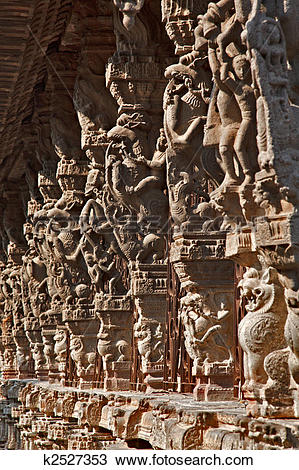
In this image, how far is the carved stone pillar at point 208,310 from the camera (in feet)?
36.7

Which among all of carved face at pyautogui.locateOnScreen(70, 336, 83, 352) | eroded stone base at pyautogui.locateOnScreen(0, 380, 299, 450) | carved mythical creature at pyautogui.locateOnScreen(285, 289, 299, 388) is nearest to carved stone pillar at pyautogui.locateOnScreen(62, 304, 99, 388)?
carved face at pyautogui.locateOnScreen(70, 336, 83, 352)

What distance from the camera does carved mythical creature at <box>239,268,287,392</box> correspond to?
26.8 feet

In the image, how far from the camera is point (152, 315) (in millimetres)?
14195

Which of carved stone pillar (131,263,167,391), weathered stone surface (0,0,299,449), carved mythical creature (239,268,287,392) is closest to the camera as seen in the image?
weathered stone surface (0,0,299,449)

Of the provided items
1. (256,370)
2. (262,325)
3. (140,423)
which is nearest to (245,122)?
(262,325)

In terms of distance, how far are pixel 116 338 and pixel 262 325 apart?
8809mm

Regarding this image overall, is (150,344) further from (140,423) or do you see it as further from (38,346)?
(38,346)

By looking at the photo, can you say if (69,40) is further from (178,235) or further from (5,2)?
(178,235)

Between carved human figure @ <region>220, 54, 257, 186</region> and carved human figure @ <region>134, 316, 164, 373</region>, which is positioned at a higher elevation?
carved human figure @ <region>220, 54, 257, 186</region>

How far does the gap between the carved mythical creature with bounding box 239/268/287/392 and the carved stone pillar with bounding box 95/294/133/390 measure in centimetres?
838

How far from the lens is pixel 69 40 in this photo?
19.2 m

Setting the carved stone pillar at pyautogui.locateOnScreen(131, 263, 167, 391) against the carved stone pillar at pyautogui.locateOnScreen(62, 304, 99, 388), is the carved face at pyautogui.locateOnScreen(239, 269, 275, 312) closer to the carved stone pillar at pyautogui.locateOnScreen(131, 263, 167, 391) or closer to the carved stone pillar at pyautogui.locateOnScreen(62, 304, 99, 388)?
the carved stone pillar at pyautogui.locateOnScreen(131, 263, 167, 391)

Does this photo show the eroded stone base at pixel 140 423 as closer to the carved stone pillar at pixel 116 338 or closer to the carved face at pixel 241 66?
the carved stone pillar at pixel 116 338

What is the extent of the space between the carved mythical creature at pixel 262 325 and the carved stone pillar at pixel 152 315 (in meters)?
5.72
